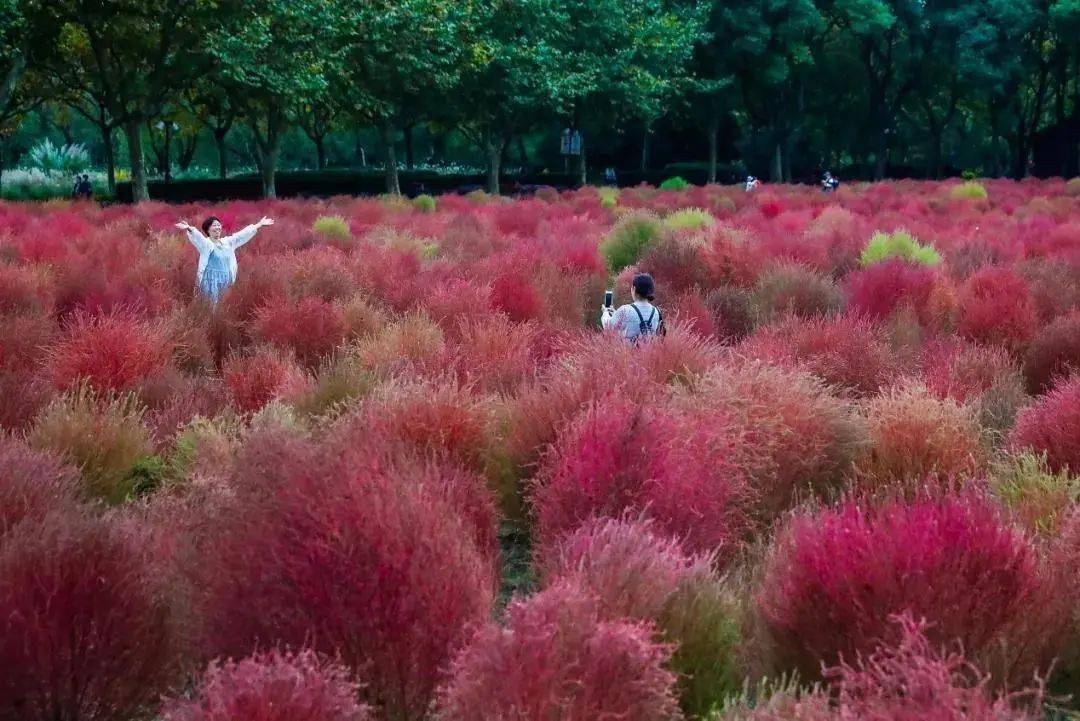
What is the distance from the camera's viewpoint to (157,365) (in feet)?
30.4

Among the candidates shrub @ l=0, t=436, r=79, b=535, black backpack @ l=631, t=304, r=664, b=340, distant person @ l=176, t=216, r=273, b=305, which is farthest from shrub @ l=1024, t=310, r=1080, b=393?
distant person @ l=176, t=216, r=273, b=305

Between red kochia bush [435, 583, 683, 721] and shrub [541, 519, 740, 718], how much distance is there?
14.6 inches

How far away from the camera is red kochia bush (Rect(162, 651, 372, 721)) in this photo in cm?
347

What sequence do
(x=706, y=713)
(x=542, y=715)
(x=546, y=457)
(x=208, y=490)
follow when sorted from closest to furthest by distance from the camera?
(x=542, y=715), (x=706, y=713), (x=208, y=490), (x=546, y=457)

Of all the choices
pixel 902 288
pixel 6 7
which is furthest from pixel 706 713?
pixel 6 7

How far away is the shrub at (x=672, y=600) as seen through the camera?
14.4 feet

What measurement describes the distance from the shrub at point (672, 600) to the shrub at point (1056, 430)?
3.09 metres

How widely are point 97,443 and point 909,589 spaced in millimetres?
4699

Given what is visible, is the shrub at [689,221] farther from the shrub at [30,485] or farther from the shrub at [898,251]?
the shrub at [30,485]

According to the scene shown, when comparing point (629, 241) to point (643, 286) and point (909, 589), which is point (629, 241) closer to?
point (643, 286)

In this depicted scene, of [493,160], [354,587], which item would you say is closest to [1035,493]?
[354,587]

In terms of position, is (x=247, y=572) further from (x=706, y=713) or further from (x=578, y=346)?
(x=578, y=346)

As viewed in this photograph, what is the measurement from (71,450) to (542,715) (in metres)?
4.21

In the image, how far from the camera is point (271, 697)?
3.54 m
